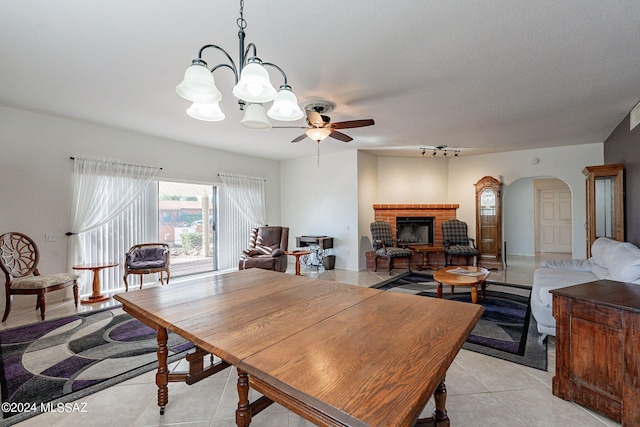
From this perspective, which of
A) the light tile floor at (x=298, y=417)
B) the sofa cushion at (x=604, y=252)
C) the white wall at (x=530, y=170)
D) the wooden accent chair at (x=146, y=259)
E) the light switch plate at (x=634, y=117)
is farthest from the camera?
the white wall at (x=530, y=170)

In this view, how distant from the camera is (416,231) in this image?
22.3 feet

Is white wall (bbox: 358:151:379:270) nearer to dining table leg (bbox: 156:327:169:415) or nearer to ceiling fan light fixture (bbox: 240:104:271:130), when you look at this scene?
ceiling fan light fixture (bbox: 240:104:271:130)

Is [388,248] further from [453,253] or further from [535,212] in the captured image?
[535,212]

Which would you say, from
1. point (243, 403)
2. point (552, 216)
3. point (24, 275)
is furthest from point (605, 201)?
point (24, 275)

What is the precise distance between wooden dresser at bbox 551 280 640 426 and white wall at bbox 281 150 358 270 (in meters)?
4.22

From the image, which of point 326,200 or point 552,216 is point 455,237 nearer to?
point 326,200

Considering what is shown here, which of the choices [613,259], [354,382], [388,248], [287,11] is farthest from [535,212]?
[354,382]

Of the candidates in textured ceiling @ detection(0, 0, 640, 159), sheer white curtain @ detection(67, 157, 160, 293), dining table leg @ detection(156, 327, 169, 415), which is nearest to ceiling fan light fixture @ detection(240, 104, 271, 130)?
textured ceiling @ detection(0, 0, 640, 159)

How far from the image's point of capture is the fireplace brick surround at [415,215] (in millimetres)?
6230

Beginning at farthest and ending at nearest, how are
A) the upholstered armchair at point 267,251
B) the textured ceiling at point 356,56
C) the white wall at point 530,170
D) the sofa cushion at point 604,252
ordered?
the white wall at point 530,170 → the upholstered armchair at point 267,251 → the sofa cushion at point 604,252 → the textured ceiling at point 356,56

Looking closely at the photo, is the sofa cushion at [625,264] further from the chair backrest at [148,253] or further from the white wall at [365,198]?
the chair backrest at [148,253]

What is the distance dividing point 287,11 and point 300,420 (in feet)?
8.52

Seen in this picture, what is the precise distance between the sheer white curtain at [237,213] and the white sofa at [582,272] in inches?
208

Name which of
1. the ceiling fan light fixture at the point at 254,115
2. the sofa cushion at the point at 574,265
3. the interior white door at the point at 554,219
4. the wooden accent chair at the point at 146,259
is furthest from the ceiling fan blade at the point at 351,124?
the interior white door at the point at 554,219
